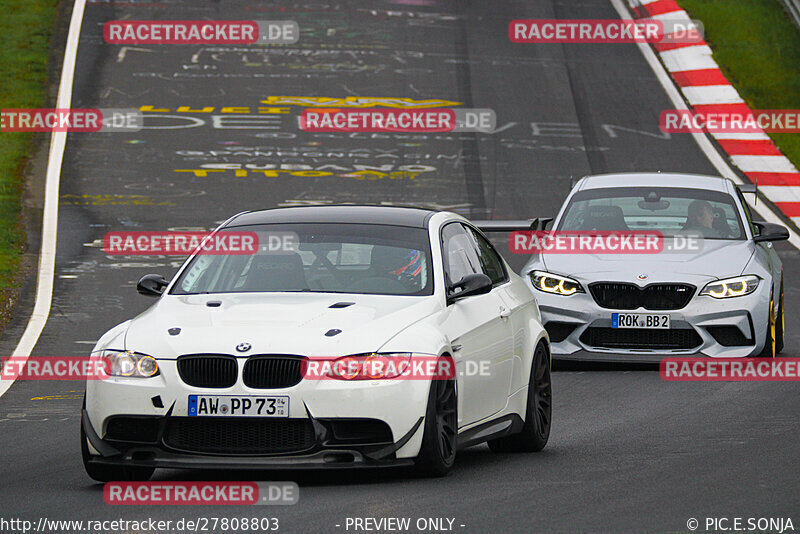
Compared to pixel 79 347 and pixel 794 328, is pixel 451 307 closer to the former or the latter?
pixel 79 347

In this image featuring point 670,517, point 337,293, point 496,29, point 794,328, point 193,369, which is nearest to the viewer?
point 670,517

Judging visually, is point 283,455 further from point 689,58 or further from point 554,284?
point 689,58

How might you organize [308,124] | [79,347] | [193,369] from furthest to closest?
[308,124] → [79,347] → [193,369]

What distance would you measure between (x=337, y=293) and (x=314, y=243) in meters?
0.50

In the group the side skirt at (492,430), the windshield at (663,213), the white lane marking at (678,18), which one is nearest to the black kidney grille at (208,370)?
the side skirt at (492,430)

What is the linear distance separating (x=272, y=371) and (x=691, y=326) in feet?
20.8

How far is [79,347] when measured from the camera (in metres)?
13.9

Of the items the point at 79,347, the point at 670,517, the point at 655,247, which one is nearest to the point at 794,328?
the point at 655,247

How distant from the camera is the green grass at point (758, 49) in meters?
28.9

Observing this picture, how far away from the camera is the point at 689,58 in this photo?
30.8m

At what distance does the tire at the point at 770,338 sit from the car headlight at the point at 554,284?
1.59 meters

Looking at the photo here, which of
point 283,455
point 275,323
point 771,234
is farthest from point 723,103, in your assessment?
point 283,455

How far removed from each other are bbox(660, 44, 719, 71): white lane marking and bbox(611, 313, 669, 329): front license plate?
57.0ft

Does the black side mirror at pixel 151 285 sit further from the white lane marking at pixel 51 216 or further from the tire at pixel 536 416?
the white lane marking at pixel 51 216
